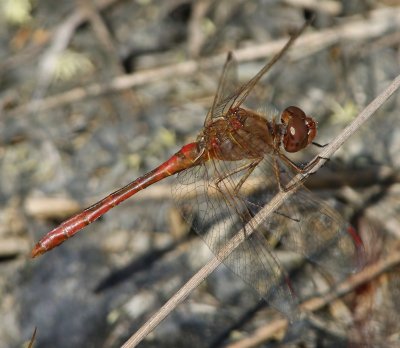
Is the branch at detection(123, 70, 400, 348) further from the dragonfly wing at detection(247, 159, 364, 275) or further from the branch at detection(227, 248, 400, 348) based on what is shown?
the branch at detection(227, 248, 400, 348)

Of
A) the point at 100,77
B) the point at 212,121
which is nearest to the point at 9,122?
the point at 100,77

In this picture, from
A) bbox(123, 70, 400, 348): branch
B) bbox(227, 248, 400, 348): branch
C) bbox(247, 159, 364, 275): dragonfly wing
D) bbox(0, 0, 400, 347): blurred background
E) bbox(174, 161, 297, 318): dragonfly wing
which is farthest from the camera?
bbox(0, 0, 400, 347): blurred background

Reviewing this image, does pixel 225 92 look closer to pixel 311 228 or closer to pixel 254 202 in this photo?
pixel 254 202

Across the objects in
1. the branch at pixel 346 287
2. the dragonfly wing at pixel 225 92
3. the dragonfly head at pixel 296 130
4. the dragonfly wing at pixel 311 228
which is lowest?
the branch at pixel 346 287

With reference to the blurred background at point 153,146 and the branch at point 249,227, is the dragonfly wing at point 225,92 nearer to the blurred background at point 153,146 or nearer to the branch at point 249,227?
the blurred background at point 153,146

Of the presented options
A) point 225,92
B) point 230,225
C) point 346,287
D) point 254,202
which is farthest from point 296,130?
point 346,287

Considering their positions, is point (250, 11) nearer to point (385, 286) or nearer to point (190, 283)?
point (385, 286)

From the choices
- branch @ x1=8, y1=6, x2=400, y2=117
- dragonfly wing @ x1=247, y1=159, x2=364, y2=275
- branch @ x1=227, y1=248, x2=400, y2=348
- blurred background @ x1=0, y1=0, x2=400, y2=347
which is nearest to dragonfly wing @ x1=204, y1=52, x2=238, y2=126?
blurred background @ x1=0, y1=0, x2=400, y2=347

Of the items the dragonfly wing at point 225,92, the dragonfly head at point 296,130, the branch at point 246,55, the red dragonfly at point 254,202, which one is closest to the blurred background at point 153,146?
the branch at point 246,55
